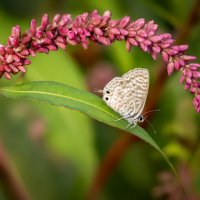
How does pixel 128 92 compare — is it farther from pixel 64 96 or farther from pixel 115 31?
pixel 115 31

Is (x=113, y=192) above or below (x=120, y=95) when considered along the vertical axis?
below

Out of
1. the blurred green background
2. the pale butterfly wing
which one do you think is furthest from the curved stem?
the pale butterfly wing

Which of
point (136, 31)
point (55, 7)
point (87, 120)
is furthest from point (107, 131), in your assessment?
point (136, 31)

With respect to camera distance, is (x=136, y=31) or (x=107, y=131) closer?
(x=136, y=31)

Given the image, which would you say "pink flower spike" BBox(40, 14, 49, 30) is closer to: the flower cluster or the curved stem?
the flower cluster

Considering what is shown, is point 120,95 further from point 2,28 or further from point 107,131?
point 107,131

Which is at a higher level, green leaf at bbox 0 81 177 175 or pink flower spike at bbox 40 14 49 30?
pink flower spike at bbox 40 14 49 30

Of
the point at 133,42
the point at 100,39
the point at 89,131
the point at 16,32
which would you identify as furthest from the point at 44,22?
the point at 89,131
